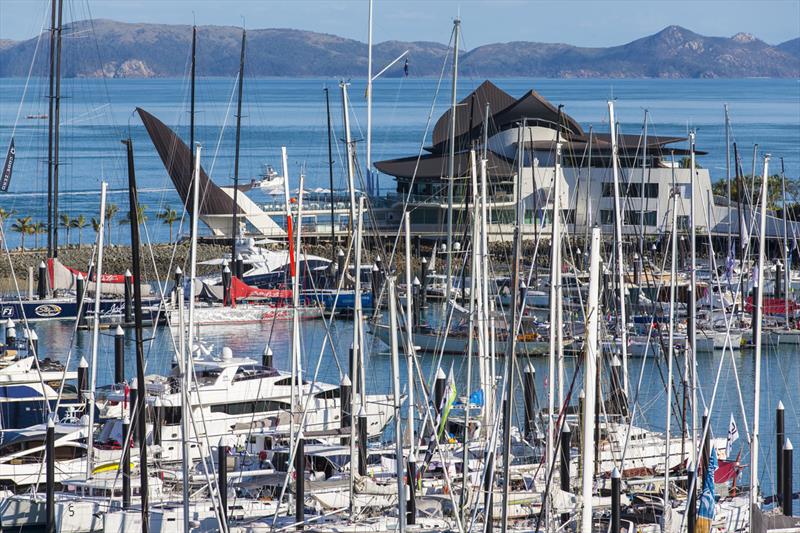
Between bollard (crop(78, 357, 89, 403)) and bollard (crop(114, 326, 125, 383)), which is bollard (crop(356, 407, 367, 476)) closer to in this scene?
bollard (crop(78, 357, 89, 403))

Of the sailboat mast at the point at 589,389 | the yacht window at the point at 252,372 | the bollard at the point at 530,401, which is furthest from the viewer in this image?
the yacht window at the point at 252,372

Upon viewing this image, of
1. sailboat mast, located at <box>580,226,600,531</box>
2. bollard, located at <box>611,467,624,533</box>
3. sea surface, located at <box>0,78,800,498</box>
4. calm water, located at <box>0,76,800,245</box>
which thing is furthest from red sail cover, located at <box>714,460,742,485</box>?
calm water, located at <box>0,76,800,245</box>

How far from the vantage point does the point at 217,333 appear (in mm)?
46812

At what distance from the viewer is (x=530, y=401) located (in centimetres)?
2869

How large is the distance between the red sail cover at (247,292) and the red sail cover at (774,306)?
14996mm

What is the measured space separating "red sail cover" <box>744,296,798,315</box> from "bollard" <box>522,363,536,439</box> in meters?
17.9

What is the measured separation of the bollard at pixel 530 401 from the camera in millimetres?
27741

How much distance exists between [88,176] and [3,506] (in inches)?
3476

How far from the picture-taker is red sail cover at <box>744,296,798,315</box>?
45469 millimetres

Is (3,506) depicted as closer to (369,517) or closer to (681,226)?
(369,517)

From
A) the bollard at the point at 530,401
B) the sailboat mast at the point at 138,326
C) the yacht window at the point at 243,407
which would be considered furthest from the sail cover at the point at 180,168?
the sailboat mast at the point at 138,326

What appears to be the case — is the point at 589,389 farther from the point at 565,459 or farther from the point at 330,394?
the point at 330,394

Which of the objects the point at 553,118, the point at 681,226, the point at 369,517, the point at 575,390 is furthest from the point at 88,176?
the point at 369,517

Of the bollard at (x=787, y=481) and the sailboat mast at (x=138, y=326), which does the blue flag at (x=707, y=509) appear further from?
the sailboat mast at (x=138, y=326)
